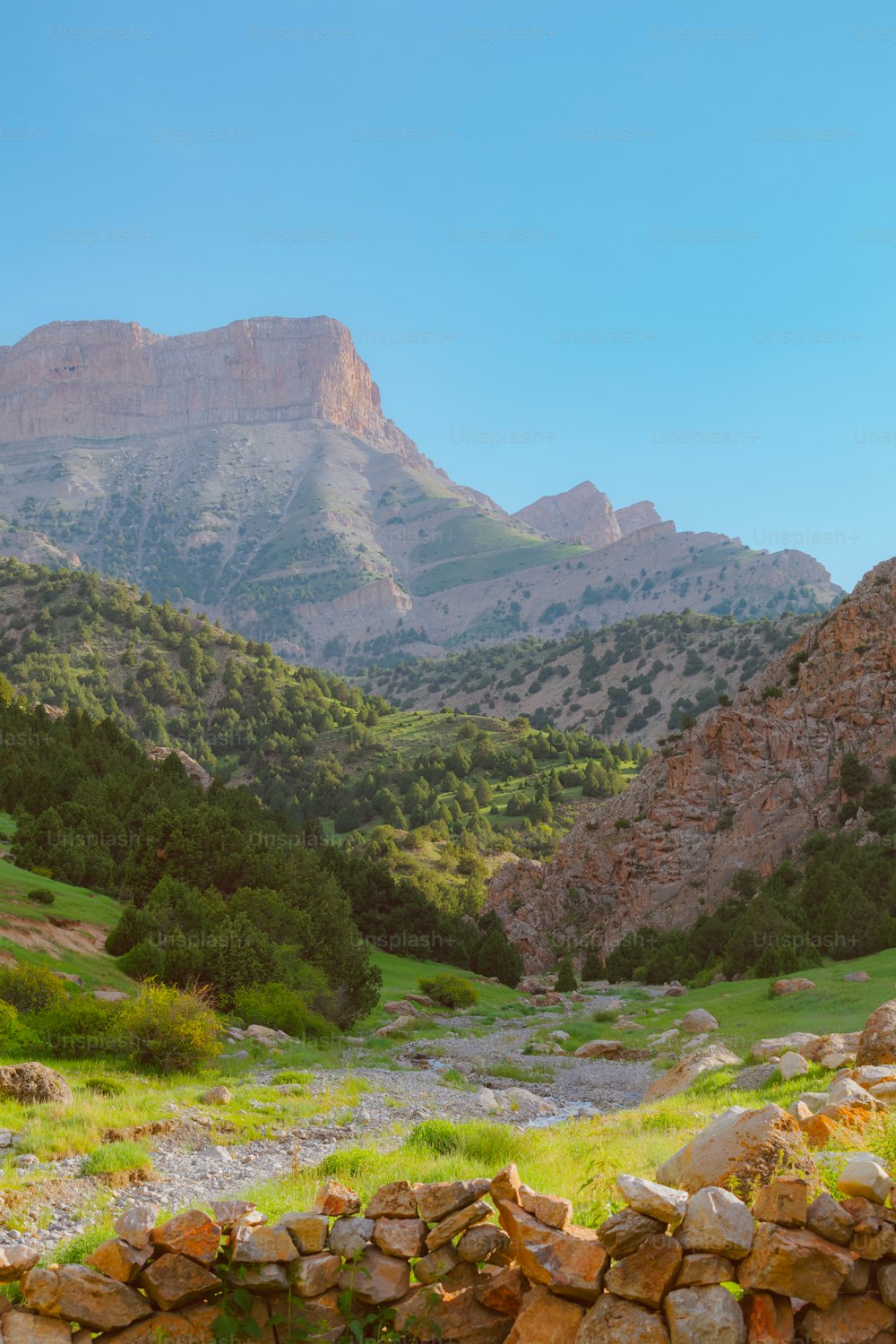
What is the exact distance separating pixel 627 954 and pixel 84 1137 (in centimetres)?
4492

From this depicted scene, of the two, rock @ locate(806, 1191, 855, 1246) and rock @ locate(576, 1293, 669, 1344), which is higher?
rock @ locate(806, 1191, 855, 1246)

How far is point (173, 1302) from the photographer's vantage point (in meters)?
7.75

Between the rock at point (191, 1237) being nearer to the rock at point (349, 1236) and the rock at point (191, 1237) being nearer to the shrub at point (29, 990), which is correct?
the rock at point (349, 1236)

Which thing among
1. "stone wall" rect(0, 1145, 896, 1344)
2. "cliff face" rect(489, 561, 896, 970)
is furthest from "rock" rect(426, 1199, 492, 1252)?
"cliff face" rect(489, 561, 896, 970)

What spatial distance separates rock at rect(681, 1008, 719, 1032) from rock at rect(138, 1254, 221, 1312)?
2414 cm

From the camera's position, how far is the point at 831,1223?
725 cm

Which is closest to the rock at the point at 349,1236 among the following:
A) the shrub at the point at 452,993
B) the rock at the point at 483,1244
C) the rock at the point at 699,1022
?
the rock at the point at 483,1244

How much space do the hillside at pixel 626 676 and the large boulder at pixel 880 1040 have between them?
112356 millimetres

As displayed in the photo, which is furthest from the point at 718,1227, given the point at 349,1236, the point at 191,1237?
the point at 191,1237

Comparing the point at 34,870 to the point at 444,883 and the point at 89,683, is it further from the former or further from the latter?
the point at 89,683

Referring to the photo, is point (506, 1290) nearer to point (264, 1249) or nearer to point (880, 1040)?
point (264, 1249)

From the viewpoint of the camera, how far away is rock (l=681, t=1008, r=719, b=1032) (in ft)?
97.9

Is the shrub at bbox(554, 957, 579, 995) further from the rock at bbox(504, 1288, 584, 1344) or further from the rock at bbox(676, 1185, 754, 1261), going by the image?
the rock at bbox(676, 1185, 754, 1261)

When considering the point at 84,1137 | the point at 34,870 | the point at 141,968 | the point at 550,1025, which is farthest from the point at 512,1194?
the point at 34,870
